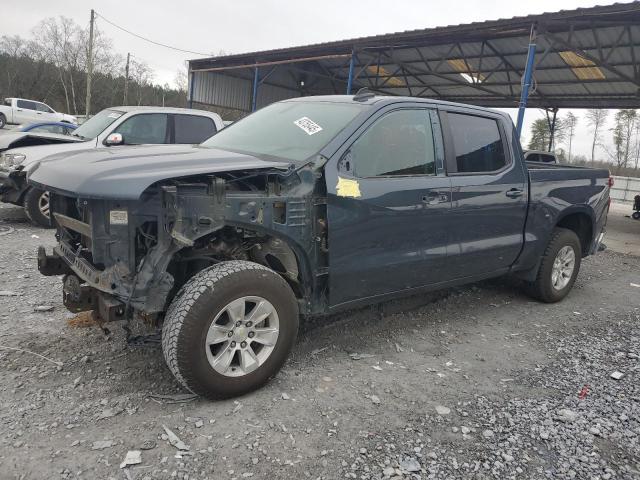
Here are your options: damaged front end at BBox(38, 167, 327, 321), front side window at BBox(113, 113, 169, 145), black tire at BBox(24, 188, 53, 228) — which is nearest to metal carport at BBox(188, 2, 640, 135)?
front side window at BBox(113, 113, 169, 145)

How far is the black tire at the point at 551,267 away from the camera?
4.98 metres

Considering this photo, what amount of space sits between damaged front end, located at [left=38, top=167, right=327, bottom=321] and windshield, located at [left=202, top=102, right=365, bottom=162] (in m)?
0.35

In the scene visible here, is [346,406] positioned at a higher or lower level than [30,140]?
A: lower

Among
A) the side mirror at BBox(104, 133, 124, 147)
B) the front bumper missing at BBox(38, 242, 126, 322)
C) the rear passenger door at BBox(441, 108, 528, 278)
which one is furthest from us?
the side mirror at BBox(104, 133, 124, 147)

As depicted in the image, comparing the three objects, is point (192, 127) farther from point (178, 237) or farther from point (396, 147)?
point (178, 237)

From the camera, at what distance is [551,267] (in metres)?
5.01

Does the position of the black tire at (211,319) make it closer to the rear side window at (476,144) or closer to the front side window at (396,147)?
the front side window at (396,147)

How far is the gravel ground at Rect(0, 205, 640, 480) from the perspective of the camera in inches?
94.7

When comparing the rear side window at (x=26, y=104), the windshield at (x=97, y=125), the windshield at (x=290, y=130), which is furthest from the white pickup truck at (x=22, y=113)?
the windshield at (x=290, y=130)

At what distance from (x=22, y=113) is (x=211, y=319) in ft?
95.1

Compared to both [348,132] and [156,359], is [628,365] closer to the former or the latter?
[348,132]

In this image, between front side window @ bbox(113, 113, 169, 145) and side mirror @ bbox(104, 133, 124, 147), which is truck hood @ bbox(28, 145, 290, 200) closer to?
side mirror @ bbox(104, 133, 124, 147)

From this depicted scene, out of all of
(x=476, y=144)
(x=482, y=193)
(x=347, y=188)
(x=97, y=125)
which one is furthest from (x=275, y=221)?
(x=97, y=125)

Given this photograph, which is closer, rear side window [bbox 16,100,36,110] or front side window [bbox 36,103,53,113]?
rear side window [bbox 16,100,36,110]
